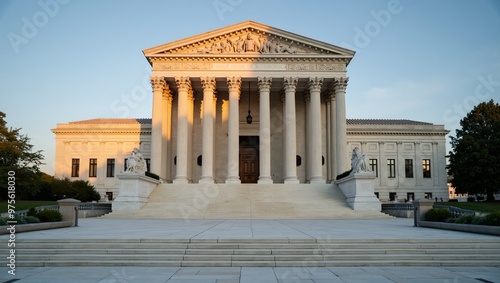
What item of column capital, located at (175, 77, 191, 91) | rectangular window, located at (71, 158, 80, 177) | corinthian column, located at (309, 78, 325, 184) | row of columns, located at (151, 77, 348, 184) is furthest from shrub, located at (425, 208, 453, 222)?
rectangular window, located at (71, 158, 80, 177)

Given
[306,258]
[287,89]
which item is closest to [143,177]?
[287,89]

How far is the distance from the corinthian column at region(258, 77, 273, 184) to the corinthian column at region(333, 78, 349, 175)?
7.00m

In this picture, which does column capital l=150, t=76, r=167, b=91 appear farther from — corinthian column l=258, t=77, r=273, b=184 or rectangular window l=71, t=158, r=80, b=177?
rectangular window l=71, t=158, r=80, b=177

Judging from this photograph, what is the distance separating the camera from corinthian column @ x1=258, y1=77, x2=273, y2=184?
142 feet

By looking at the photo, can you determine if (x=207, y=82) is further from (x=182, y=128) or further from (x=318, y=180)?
(x=318, y=180)

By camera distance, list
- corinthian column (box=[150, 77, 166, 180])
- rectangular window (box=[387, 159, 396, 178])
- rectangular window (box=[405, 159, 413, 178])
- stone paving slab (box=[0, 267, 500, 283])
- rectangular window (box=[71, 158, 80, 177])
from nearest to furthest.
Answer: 1. stone paving slab (box=[0, 267, 500, 283])
2. corinthian column (box=[150, 77, 166, 180])
3. rectangular window (box=[71, 158, 80, 177])
4. rectangular window (box=[387, 159, 396, 178])
5. rectangular window (box=[405, 159, 413, 178])

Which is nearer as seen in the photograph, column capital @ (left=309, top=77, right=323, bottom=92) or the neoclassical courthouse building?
the neoclassical courthouse building

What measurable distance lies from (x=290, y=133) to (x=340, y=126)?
520cm

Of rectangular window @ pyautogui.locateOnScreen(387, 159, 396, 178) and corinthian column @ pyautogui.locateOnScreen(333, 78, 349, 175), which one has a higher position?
corinthian column @ pyautogui.locateOnScreen(333, 78, 349, 175)

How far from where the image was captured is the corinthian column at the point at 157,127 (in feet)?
147

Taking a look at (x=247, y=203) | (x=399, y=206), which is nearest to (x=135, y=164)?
(x=247, y=203)

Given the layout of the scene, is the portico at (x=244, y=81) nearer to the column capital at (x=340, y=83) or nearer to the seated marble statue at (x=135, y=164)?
the column capital at (x=340, y=83)

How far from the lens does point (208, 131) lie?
4450cm

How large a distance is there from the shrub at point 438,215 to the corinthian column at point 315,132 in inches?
788
